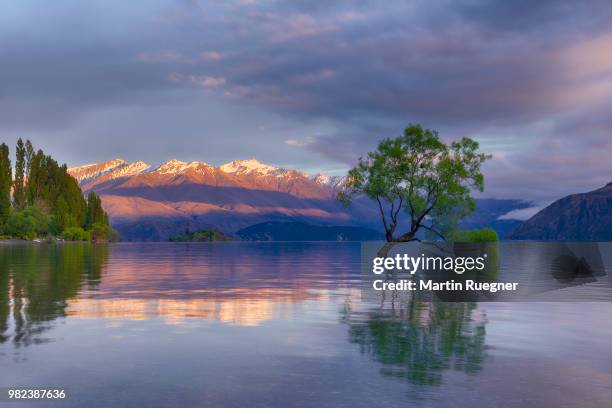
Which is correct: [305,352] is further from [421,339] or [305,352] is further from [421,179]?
[421,179]

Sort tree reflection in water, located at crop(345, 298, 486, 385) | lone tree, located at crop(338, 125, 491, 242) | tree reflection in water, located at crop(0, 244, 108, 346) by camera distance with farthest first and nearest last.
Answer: lone tree, located at crop(338, 125, 491, 242), tree reflection in water, located at crop(0, 244, 108, 346), tree reflection in water, located at crop(345, 298, 486, 385)

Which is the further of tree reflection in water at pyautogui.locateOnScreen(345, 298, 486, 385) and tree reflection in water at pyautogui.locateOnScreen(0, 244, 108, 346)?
tree reflection in water at pyautogui.locateOnScreen(0, 244, 108, 346)

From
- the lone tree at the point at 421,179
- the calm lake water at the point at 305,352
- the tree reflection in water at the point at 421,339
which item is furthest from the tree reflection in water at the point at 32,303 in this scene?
the lone tree at the point at 421,179

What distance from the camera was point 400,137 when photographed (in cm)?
8681

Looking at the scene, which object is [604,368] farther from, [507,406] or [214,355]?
[214,355]

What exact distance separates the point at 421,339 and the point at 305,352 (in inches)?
177

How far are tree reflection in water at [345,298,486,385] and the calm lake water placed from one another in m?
0.06

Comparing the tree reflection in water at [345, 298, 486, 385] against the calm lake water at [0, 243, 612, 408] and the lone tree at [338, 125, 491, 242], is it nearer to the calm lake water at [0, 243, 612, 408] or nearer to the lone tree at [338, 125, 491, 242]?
the calm lake water at [0, 243, 612, 408]

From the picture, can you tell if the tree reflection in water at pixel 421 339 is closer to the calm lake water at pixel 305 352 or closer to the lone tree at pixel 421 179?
the calm lake water at pixel 305 352

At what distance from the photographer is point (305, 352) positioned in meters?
18.3

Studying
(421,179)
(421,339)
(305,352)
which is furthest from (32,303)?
(421,179)

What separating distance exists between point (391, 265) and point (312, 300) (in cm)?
5788

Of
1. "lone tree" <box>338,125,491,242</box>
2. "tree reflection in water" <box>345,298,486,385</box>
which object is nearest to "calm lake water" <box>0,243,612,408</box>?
"tree reflection in water" <box>345,298,486,385</box>

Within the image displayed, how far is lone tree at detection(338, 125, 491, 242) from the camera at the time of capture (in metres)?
84.2
